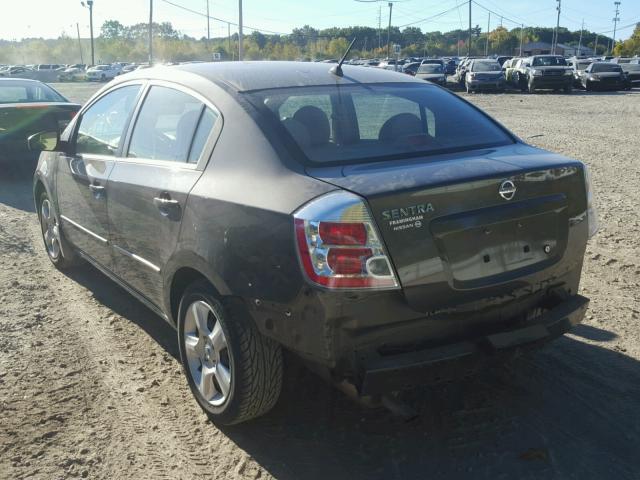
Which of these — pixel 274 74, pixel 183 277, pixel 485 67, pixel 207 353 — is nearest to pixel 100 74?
pixel 485 67

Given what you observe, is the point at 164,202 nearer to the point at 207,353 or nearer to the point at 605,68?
the point at 207,353

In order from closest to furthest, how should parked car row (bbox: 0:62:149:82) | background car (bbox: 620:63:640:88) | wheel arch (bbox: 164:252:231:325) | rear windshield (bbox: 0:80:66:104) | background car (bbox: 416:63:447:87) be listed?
1. wheel arch (bbox: 164:252:231:325)
2. rear windshield (bbox: 0:80:66:104)
3. background car (bbox: 416:63:447:87)
4. background car (bbox: 620:63:640:88)
5. parked car row (bbox: 0:62:149:82)

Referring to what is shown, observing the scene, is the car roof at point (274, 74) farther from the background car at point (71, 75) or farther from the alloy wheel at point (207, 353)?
the background car at point (71, 75)

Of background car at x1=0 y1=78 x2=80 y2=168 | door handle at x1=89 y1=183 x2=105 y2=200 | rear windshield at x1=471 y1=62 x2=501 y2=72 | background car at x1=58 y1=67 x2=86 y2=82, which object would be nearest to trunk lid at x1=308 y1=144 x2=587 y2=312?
door handle at x1=89 y1=183 x2=105 y2=200

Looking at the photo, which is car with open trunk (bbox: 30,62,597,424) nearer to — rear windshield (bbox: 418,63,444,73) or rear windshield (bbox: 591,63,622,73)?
rear windshield (bbox: 591,63,622,73)

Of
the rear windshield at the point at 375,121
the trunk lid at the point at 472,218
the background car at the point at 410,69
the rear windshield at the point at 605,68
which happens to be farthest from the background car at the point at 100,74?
the trunk lid at the point at 472,218

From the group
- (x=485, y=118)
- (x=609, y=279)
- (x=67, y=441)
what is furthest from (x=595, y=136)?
(x=67, y=441)

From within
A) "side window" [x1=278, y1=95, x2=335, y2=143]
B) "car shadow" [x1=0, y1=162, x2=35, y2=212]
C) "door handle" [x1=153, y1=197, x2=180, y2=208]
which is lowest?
"car shadow" [x1=0, y1=162, x2=35, y2=212]

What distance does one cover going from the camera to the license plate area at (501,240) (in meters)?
2.81

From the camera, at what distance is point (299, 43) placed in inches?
4144

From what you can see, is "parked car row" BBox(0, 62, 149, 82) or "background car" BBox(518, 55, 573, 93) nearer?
"background car" BBox(518, 55, 573, 93)

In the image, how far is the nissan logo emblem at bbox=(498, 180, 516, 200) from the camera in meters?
2.92

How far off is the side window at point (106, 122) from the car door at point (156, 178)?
0.75 ft

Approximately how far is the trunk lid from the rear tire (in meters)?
3.19
